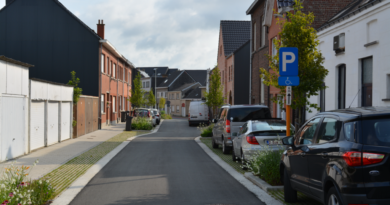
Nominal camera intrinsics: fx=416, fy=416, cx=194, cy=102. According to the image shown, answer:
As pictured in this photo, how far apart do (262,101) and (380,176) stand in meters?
23.3

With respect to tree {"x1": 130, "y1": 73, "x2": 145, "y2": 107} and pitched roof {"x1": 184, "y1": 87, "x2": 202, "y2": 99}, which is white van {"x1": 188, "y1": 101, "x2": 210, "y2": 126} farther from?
pitched roof {"x1": 184, "y1": 87, "x2": 202, "y2": 99}

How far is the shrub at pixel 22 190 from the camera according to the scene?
19.0ft

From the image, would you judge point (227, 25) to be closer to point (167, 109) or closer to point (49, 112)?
point (49, 112)

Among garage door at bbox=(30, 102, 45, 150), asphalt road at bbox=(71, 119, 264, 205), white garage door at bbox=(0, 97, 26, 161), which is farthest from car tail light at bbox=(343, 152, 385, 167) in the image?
garage door at bbox=(30, 102, 45, 150)

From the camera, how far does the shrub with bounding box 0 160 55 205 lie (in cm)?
580

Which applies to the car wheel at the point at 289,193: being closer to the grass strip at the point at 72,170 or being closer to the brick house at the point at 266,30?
the grass strip at the point at 72,170

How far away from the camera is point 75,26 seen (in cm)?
3075

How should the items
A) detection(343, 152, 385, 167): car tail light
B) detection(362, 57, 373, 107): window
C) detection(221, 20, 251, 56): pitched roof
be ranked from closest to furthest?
detection(343, 152, 385, 167): car tail light < detection(362, 57, 373, 107): window < detection(221, 20, 251, 56): pitched roof

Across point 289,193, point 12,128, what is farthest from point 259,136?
point 12,128

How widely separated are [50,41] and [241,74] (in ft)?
53.8

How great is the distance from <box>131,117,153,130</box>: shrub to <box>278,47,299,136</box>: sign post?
22.5 m

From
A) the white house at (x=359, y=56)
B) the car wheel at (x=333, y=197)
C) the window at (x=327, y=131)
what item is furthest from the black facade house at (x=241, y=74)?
the car wheel at (x=333, y=197)

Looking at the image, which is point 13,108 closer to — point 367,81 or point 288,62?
point 288,62

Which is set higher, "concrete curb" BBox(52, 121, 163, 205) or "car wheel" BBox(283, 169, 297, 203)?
"car wheel" BBox(283, 169, 297, 203)
